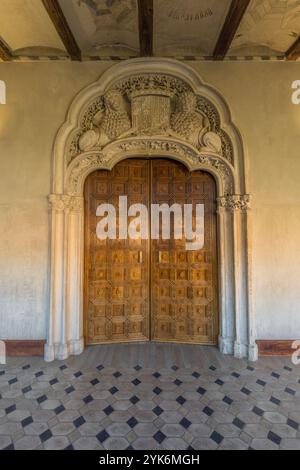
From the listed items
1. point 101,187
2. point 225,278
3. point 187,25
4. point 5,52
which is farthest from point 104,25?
point 225,278

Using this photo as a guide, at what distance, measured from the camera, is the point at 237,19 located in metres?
2.65

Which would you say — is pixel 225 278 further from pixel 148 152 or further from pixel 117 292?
pixel 148 152

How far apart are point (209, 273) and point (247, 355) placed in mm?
1091

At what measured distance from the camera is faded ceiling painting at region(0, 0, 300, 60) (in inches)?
99.4

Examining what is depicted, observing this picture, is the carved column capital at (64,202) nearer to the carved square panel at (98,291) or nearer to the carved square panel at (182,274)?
the carved square panel at (98,291)

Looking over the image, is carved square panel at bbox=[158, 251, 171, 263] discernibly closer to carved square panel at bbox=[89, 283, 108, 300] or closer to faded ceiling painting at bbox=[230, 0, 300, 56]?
carved square panel at bbox=[89, 283, 108, 300]

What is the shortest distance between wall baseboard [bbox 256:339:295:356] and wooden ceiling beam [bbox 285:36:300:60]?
3609mm

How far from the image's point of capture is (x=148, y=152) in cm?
340

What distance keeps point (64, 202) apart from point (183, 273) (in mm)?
1858

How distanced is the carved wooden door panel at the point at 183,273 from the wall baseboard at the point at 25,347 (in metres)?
1.47

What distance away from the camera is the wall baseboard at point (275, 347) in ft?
10.2
